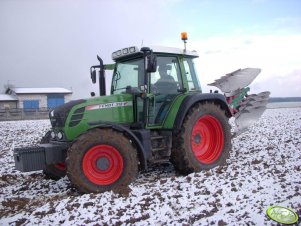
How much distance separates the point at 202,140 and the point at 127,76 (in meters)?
1.99

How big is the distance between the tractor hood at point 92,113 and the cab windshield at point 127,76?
45 cm

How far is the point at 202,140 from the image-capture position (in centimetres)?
700

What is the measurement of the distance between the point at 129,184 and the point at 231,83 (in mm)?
4633

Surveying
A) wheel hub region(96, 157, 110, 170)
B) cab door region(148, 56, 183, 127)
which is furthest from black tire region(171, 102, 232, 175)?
wheel hub region(96, 157, 110, 170)

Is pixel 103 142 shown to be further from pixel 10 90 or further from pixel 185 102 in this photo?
pixel 10 90

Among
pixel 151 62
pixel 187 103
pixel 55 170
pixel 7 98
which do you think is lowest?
pixel 55 170

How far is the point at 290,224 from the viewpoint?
3.85m

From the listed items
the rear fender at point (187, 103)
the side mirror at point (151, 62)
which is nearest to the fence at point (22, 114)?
the rear fender at point (187, 103)

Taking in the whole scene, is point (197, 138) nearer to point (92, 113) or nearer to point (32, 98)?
point (92, 113)

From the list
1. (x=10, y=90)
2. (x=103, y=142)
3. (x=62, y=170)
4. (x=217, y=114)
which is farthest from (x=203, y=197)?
(x=10, y=90)

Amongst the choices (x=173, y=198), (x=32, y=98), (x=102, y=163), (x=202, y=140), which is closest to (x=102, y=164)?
(x=102, y=163)

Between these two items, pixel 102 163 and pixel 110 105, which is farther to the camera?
pixel 110 105

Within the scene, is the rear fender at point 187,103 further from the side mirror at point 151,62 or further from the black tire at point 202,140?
the side mirror at point 151,62

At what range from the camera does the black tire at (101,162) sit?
5262 millimetres
